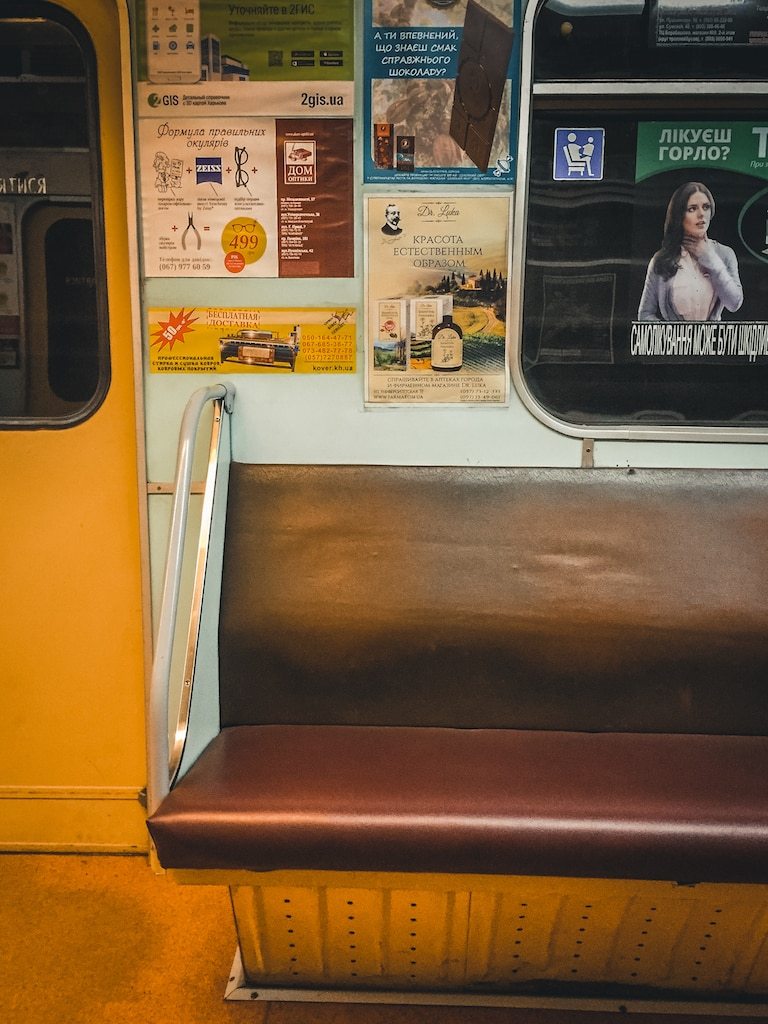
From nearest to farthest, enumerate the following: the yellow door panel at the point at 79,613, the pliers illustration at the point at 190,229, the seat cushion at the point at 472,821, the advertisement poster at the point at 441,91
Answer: the seat cushion at the point at 472,821
the advertisement poster at the point at 441,91
the pliers illustration at the point at 190,229
the yellow door panel at the point at 79,613

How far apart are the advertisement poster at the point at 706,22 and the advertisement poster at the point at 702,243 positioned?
0.20m

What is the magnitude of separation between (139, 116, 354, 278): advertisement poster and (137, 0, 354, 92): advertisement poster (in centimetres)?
11

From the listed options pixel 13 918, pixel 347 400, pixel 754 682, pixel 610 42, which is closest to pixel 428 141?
pixel 610 42

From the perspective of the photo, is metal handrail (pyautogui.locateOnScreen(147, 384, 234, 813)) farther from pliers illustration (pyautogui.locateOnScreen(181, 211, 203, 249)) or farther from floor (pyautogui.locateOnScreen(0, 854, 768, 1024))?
pliers illustration (pyautogui.locateOnScreen(181, 211, 203, 249))

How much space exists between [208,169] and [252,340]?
1.52 feet

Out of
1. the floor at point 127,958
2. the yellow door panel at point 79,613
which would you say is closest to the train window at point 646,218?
the yellow door panel at point 79,613

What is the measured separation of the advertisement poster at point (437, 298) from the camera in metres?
2.12

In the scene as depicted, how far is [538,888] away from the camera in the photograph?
62.9 inches

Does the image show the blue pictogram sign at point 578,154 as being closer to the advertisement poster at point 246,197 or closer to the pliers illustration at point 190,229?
the advertisement poster at point 246,197

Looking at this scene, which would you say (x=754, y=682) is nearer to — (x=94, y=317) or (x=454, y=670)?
(x=454, y=670)

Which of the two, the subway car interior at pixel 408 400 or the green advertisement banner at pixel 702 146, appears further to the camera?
the green advertisement banner at pixel 702 146

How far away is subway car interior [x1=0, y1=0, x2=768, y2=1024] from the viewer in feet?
6.38

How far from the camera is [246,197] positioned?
2148 millimetres

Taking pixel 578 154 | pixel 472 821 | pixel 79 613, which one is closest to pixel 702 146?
pixel 578 154
